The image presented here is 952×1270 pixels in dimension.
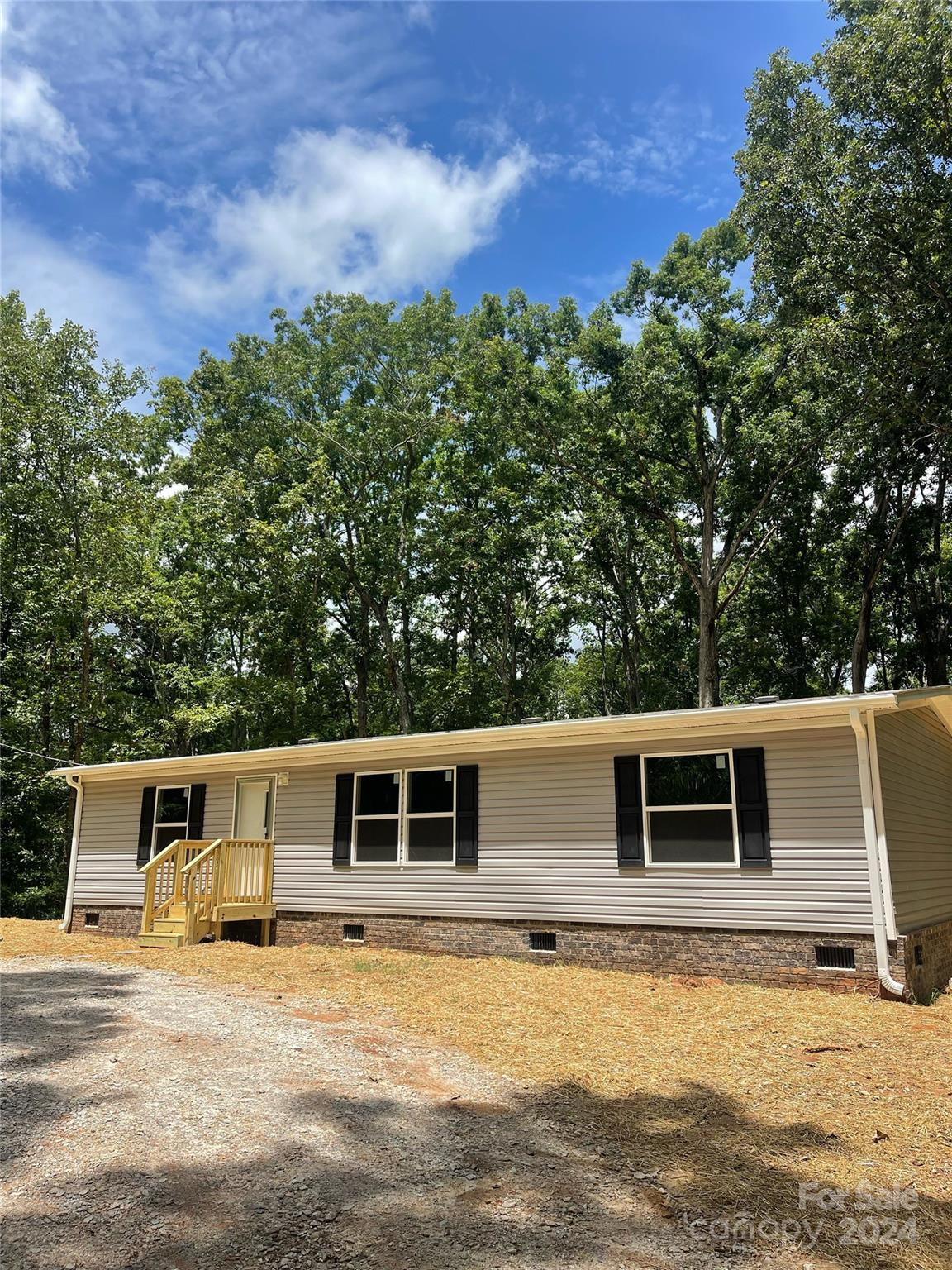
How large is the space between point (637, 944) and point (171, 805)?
7.98 meters

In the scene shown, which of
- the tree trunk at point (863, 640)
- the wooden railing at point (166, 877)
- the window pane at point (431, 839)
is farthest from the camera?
the tree trunk at point (863, 640)

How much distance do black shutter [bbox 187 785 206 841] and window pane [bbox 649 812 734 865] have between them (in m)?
7.14

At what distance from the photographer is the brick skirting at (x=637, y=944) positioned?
26.6 feet

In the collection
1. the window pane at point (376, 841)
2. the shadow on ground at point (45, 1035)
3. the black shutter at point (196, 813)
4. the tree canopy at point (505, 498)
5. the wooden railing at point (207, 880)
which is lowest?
the shadow on ground at point (45, 1035)

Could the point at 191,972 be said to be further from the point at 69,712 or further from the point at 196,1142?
the point at 69,712

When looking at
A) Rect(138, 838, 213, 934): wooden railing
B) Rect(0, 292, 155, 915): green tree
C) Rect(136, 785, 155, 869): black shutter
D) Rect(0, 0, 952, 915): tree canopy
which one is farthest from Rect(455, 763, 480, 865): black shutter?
Rect(0, 292, 155, 915): green tree

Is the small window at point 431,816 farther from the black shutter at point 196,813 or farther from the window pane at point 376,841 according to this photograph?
the black shutter at point 196,813

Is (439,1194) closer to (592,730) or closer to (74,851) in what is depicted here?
(592,730)

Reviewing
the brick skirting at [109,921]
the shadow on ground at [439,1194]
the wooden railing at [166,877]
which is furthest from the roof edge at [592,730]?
the shadow on ground at [439,1194]

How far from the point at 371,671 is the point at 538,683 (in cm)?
519

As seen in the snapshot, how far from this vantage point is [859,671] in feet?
64.9

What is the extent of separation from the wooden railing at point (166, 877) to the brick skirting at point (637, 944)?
1.69 meters

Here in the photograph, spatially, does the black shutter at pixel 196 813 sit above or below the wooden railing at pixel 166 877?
above

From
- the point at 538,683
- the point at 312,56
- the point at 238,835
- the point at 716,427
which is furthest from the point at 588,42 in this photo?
the point at 538,683
